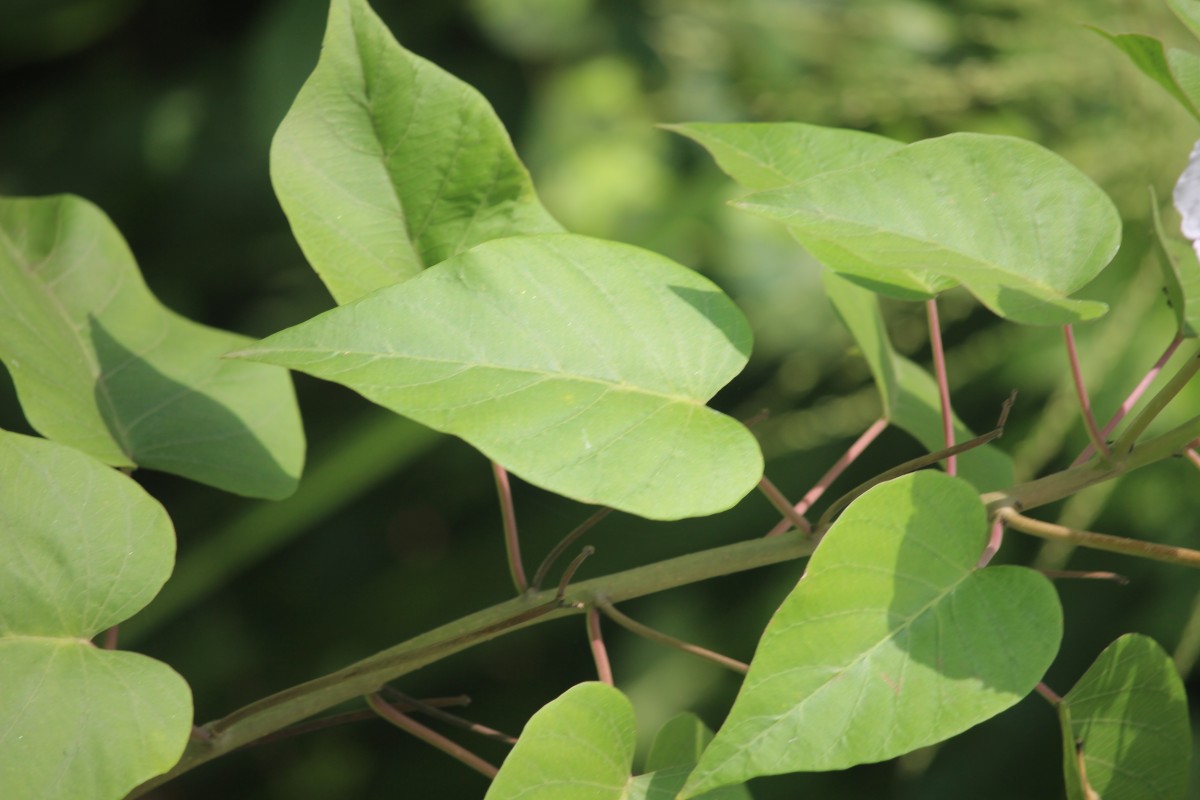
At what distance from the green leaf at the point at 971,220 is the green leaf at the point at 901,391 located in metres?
0.07

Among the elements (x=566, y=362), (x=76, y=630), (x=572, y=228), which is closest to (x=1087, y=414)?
(x=566, y=362)

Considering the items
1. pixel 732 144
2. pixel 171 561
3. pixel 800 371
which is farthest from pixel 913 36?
pixel 171 561

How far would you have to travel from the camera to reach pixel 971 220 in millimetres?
319

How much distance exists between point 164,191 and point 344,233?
886mm

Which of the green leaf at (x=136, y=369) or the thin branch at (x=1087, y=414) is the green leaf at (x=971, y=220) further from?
the green leaf at (x=136, y=369)

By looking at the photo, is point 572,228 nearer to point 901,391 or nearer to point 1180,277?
point 901,391

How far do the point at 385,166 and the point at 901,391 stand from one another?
0.23 meters

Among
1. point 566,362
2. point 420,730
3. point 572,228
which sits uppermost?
point 566,362

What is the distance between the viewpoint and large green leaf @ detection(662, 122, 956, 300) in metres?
0.37

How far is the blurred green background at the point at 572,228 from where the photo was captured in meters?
1.06

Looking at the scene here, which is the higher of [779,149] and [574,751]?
[779,149]

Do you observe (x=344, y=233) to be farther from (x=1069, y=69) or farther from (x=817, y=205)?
(x=1069, y=69)

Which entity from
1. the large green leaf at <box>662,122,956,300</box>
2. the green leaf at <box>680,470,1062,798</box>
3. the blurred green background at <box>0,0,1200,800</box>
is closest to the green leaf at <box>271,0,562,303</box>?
the large green leaf at <box>662,122,956,300</box>

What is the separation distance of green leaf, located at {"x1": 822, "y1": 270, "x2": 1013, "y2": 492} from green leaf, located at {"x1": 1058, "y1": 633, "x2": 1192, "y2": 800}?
0.10 meters
